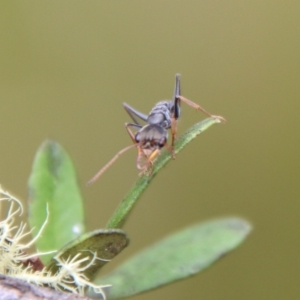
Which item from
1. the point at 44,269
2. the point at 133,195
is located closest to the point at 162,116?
the point at 133,195

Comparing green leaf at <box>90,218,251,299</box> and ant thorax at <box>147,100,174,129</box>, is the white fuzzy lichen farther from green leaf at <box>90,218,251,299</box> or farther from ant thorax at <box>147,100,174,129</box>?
ant thorax at <box>147,100,174,129</box>

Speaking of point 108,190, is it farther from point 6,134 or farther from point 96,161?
point 6,134

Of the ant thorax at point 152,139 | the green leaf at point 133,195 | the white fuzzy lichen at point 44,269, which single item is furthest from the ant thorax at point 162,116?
the white fuzzy lichen at point 44,269

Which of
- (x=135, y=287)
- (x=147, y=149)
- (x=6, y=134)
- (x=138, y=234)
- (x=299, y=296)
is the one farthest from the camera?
(x=6, y=134)

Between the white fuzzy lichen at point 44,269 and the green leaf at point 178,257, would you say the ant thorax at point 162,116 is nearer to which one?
the green leaf at point 178,257

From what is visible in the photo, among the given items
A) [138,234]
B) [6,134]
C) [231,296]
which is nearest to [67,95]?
[6,134]

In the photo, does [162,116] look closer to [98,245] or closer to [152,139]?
[152,139]

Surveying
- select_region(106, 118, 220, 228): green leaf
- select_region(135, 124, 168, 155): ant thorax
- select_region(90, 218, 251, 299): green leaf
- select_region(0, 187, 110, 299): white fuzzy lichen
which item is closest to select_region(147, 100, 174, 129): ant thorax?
select_region(135, 124, 168, 155): ant thorax
